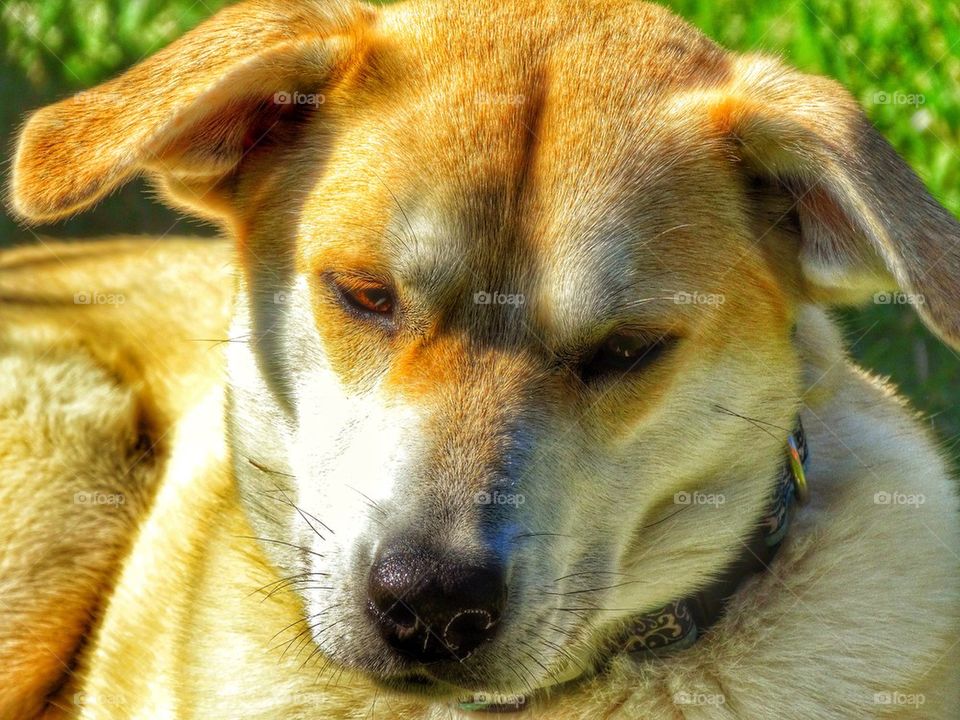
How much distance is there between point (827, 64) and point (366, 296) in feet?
12.9

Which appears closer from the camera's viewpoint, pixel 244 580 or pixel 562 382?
pixel 562 382

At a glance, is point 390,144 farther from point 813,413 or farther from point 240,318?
point 813,413

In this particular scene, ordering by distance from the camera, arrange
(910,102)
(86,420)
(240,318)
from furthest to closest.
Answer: (910,102), (86,420), (240,318)

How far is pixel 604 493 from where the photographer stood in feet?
→ 9.43

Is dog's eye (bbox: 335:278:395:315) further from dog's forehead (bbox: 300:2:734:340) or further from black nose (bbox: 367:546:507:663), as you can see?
black nose (bbox: 367:546:507:663)

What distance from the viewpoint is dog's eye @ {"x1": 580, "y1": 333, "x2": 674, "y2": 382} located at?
9.45 feet


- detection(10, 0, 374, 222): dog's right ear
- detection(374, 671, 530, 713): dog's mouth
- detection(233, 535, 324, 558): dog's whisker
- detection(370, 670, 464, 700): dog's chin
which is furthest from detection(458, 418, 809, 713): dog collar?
detection(10, 0, 374, 222): dog's right ear

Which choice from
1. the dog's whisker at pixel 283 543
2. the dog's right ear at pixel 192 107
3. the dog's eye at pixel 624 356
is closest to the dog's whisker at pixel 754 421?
the dog's eye at pixel 624 356

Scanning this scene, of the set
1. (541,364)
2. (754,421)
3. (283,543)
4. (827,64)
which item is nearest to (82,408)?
(283,543)

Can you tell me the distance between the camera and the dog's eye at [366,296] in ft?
9.57

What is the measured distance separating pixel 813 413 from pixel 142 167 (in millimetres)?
1825

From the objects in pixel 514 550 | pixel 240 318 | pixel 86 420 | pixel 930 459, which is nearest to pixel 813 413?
pixel 930 459

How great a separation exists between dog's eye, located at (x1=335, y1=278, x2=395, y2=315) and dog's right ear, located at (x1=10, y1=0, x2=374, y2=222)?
54 centimetres

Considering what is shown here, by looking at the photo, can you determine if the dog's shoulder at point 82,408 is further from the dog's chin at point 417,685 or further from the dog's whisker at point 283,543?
the dog's chin at point 417,685
